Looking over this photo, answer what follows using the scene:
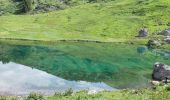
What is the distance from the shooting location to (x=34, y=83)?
198 feet

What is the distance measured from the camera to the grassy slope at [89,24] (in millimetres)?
145000

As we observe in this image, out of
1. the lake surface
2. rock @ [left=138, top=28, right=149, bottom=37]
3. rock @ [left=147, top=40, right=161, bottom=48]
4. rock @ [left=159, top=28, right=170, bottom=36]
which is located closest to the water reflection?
the lake surface

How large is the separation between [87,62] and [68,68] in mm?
11150

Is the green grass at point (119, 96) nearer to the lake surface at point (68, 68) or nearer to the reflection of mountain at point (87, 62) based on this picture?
the lake surface at point (68, 68)

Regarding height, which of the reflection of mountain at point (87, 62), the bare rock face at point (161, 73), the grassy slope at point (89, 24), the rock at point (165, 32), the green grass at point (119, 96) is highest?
the green grass at point (119, 96)

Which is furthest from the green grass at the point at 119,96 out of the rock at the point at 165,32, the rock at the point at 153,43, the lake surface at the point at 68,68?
the rock at the point at 165,32

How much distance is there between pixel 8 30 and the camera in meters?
149

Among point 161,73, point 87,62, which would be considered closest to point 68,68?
point 87,62

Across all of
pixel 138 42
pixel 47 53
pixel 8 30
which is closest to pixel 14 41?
pixel 8 30

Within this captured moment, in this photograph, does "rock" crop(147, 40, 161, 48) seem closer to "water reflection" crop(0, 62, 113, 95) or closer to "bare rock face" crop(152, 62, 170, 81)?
"bare rock face" crop(152, 62, 170, 81)

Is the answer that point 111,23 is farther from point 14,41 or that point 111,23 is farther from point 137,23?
point 14,41

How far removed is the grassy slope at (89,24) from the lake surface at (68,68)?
81.0 ft

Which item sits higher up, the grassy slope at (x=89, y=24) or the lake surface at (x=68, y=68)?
the lake surface at (x=68, y=68)

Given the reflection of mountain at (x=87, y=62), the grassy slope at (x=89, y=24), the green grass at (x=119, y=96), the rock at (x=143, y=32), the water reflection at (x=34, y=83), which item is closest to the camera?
the green grass at (x=119, y=96)
